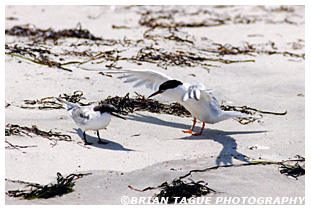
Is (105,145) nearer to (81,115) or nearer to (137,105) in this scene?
(81,115)

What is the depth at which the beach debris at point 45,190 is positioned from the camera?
313cm

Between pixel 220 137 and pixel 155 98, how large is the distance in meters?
1.20

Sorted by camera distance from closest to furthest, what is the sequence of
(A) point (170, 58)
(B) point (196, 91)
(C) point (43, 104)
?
(B) point (196, 91) → (C) point (43, 104) → (A) point (170, 58)

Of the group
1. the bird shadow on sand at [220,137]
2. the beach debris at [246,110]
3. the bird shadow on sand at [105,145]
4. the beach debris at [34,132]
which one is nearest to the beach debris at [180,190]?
the bird shadow on sand at [220,137]

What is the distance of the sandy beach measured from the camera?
3502 millimetres

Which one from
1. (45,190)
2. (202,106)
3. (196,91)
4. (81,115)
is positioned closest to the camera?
(45,190)

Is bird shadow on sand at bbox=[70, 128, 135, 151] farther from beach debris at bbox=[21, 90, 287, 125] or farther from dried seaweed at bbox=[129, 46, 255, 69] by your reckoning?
dried seaweed at bbox=[129, 46, 255, 69]

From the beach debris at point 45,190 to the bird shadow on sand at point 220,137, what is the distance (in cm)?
127

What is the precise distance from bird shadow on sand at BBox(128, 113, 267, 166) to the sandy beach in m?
Answer: 0.02

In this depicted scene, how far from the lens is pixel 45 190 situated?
10.5 ft

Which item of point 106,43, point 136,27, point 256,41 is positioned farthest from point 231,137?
point 136,27

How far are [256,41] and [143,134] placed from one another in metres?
4.11

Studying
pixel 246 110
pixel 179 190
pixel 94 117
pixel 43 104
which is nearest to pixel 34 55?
pixel 43 104

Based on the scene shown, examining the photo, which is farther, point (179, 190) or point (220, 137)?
point (220, 137)
